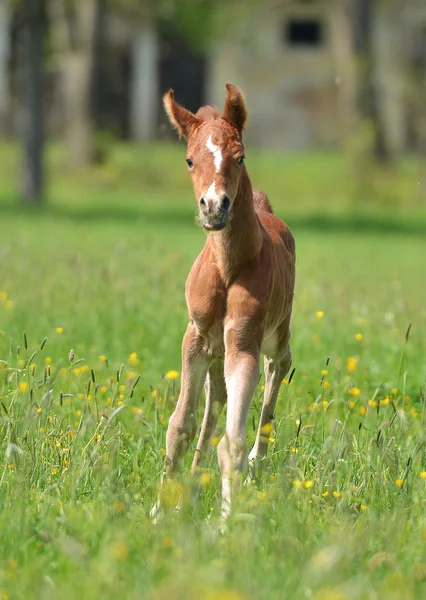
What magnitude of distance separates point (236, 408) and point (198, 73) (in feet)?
130

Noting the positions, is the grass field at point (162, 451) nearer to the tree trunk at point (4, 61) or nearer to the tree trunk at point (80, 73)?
the tree trunk at point (80, 73)

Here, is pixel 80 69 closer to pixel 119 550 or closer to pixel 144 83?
pixel 144 83

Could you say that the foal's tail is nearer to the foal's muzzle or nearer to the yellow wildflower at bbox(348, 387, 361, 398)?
the yellow wildflower at bbox(348, 387, 361, 398)

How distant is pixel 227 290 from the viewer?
5.76 meters

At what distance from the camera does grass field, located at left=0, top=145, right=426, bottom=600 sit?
14.1 ft

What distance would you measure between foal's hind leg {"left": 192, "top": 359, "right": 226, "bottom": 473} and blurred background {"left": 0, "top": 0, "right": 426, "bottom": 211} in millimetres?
24636

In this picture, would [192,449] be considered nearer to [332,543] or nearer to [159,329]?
[332,543]

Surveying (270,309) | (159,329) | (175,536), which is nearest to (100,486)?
(175,536)

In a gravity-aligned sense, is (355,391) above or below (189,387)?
below

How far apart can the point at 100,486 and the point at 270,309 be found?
45.4 inches

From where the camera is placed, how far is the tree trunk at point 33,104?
25609 mm

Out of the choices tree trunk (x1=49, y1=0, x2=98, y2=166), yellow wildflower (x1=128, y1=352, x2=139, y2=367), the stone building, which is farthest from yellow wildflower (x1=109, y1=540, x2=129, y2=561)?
the stone building

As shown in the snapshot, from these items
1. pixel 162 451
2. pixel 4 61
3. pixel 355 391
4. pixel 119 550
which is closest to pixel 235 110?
pixel 162 451

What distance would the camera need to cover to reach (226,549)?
4.56 metres
